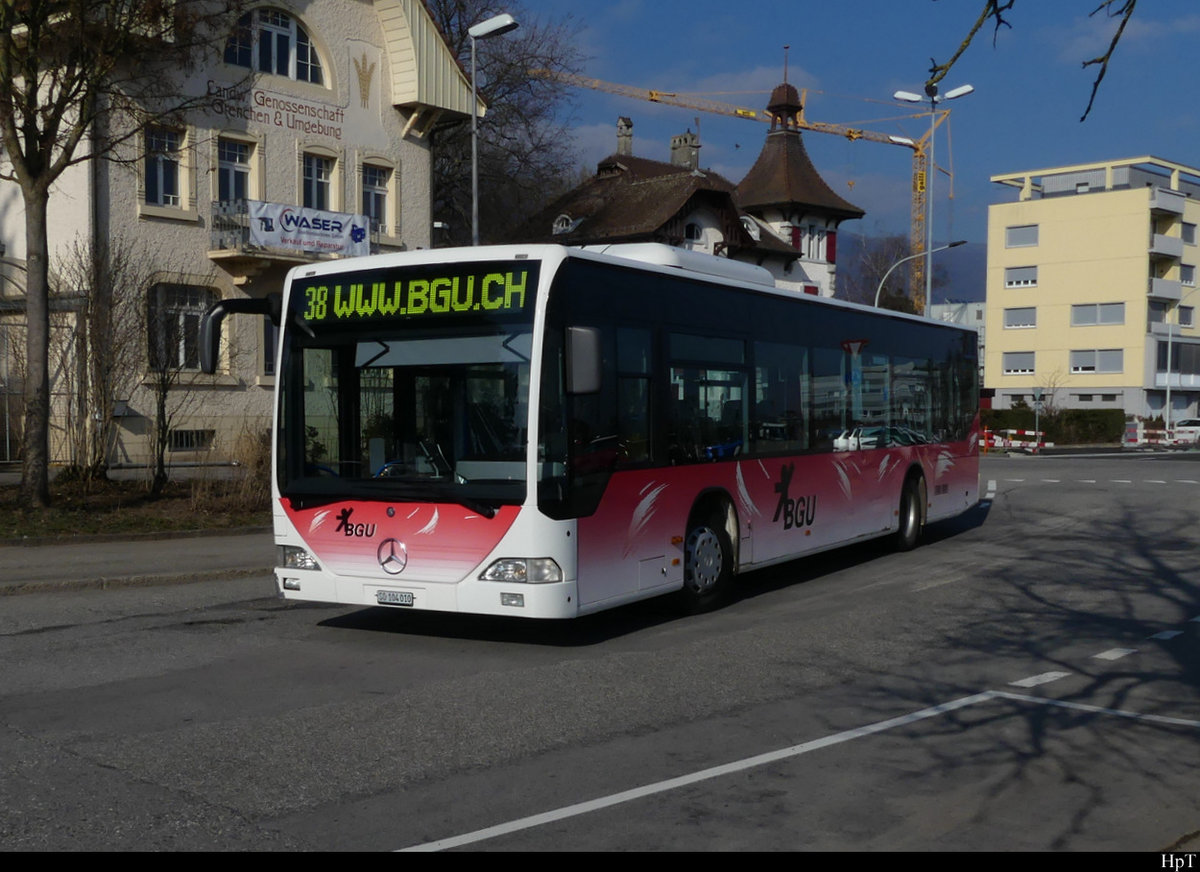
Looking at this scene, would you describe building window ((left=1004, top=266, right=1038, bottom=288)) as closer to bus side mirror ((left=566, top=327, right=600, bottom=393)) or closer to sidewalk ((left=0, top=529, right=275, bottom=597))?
sidewalk ((left=0, top=529, right=275, bottom=597))

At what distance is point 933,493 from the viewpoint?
17.0 metres

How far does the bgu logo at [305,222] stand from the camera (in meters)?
30.7

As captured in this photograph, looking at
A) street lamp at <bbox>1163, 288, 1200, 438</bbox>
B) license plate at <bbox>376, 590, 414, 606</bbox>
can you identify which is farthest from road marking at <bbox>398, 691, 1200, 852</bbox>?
street lamp at <bbox>1163, 288, 1200, 438</bbox>

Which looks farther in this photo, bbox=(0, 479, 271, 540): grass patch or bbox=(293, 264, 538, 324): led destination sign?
bbox=(0, 479, 271, 540): grass patch

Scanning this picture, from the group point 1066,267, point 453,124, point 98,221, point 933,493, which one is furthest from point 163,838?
point 1066,267

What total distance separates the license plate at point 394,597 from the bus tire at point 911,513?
8279mm

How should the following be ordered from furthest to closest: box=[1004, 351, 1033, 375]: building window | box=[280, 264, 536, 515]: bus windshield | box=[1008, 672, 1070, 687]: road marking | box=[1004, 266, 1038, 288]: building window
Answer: box=[1004, 351, 1033, 375]: building window → box=[1004, 266, 1038, 288]: building window → box=[280, 264, 536, 515]: bus windshield → box=[1008, 672, 1070, 687]: road marking

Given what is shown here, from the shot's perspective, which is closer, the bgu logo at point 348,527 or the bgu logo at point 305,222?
the bgu logo at point 348,527

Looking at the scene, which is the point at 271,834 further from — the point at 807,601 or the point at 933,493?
the point at 933,493

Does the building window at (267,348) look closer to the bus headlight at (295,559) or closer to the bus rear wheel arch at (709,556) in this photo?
the bus rear wheel arch at (709,556)

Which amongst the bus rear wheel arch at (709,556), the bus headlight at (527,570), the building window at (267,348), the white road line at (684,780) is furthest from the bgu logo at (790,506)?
the building window at (267,348)

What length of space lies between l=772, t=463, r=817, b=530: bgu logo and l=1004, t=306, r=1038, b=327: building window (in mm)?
82517

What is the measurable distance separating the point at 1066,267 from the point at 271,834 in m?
90.1

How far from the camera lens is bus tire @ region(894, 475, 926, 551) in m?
16.2
